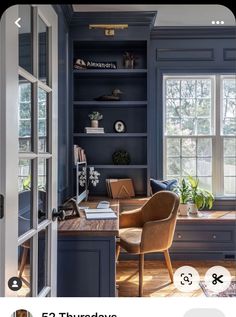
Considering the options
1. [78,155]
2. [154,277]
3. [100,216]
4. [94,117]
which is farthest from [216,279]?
[94,117]

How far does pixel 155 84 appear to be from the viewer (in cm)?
175

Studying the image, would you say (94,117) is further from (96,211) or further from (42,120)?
(42,120)

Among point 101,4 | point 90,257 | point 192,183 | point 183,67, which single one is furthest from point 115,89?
point 101,4

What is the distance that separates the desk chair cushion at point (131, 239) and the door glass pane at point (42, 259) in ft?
1.86

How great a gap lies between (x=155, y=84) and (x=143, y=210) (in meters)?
0.70

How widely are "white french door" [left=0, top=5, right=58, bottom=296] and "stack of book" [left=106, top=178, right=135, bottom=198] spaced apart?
29.7 inches

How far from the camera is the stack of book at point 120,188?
158 centimetres

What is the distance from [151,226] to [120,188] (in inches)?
14.0

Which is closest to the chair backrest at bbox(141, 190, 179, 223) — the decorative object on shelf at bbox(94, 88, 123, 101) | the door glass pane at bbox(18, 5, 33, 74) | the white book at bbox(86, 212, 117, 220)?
the white book at bbox(86, 212, 117, 220)

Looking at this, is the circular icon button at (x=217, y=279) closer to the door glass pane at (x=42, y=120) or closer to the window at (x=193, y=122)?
the door glass pane at (x=42, y=120)

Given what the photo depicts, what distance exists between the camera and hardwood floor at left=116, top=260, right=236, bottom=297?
491mm

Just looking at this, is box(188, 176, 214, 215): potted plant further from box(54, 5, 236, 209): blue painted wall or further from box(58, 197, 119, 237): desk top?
box(58, 197, 119, 237): desk top

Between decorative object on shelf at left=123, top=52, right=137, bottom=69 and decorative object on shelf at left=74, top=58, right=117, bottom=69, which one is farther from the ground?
decorative object on shelf at left=123, top=52, right=137, bottom=69

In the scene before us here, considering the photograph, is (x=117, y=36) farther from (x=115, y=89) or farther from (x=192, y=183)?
(x=192, y=183)
